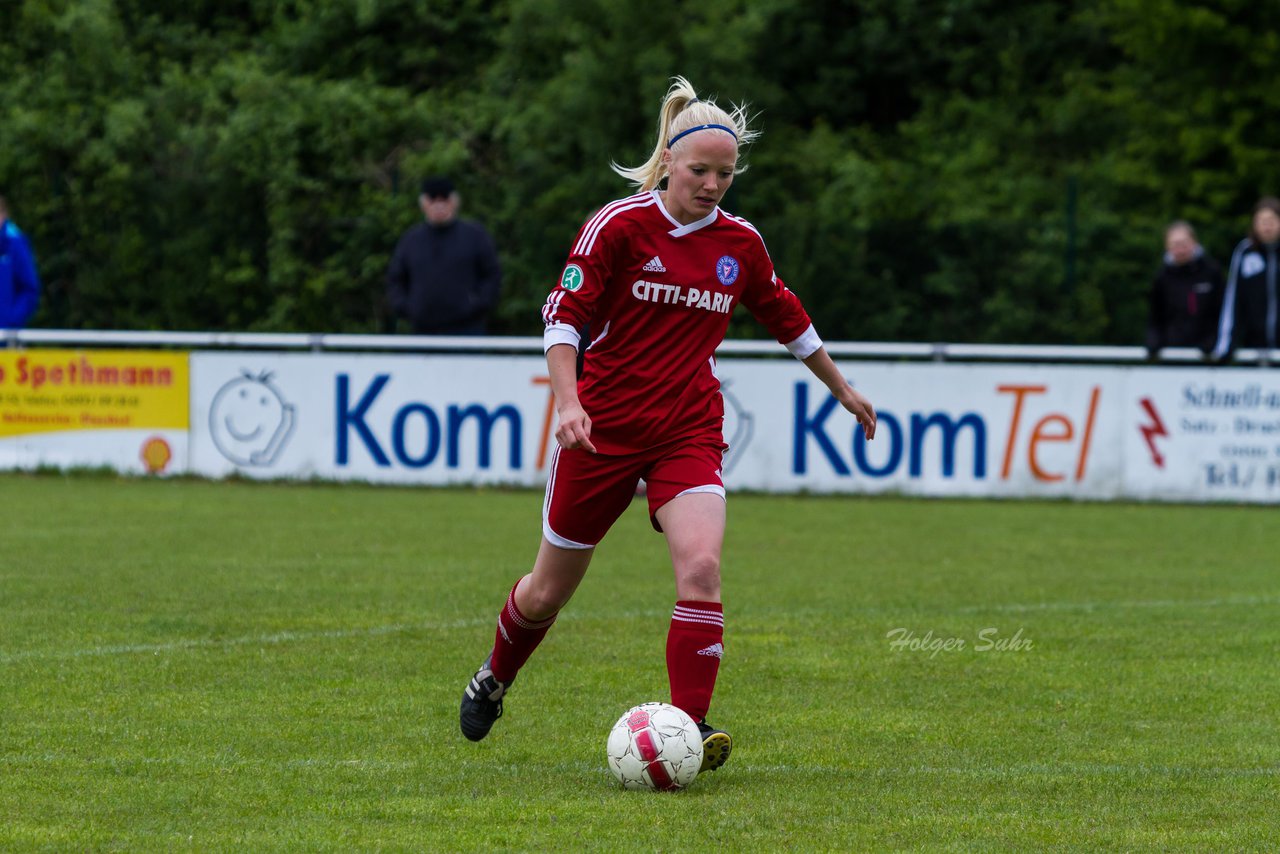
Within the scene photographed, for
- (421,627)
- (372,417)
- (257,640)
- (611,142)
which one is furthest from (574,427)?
(611,142)

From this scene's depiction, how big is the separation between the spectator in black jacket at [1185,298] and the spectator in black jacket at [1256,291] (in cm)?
11

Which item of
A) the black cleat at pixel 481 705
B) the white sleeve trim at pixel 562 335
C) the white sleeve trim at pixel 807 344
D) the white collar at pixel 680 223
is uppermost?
the white collar at pixel 680 223

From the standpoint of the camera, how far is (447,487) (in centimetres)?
1480

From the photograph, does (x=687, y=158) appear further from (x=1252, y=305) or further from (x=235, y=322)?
(x=235, y=322)

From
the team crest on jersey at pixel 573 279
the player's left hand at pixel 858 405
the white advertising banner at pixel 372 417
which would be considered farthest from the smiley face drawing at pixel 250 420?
the team crest on jersey at pixel 573 279

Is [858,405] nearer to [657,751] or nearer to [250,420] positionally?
[657,751]

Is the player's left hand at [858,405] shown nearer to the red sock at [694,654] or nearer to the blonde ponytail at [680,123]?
the blonde ponytail at [680,123]

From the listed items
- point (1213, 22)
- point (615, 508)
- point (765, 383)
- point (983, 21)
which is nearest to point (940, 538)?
point (765, 383)

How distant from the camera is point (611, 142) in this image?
2230 cm

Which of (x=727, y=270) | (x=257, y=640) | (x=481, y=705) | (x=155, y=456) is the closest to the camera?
(x=727, y=270)

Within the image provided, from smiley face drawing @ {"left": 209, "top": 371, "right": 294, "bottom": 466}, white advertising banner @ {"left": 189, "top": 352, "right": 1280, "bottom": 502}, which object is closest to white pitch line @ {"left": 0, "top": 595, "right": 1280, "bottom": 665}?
white advertising banner @ {"left": 189, "top": 352, "right": 1280, "bottom": 502}

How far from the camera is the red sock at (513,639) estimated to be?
19.0 feet

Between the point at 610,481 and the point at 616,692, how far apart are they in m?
1.34

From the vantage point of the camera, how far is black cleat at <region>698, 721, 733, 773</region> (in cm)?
517
